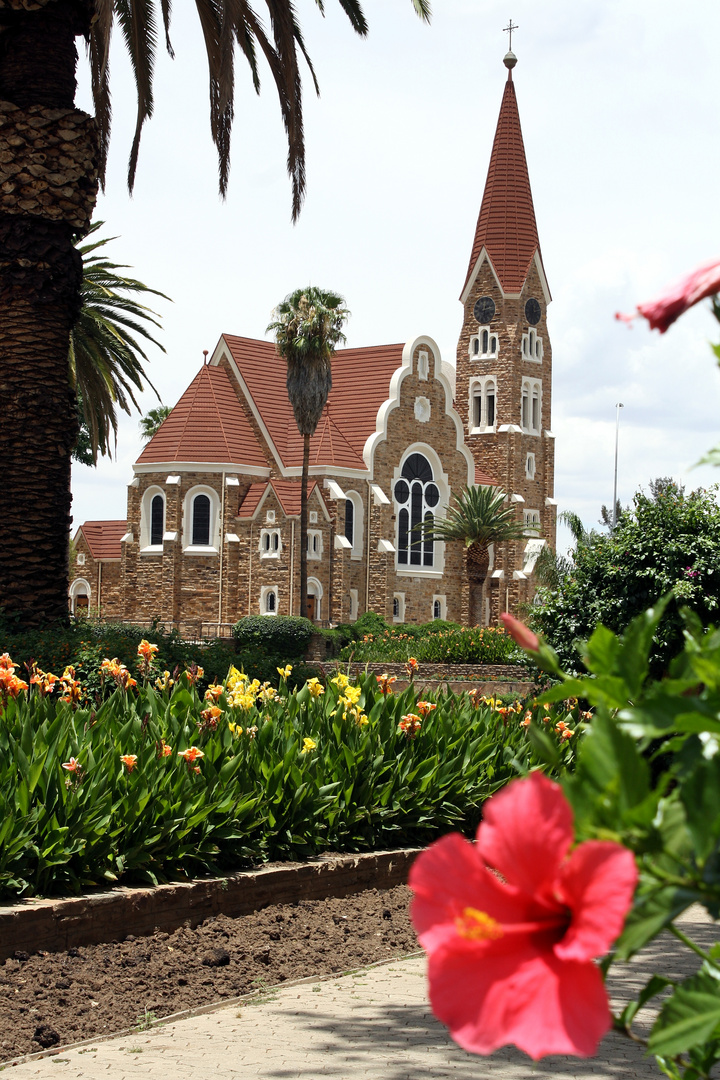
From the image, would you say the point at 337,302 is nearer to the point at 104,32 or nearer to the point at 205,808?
the point at 104,32

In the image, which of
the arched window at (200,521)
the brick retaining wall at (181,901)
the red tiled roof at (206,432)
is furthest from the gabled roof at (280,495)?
the brick retaining wall at (181,901)

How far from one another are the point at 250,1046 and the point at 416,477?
49.9 meters

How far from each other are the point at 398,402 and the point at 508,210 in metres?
15.1

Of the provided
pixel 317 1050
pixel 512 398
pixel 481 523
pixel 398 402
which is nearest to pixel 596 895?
pixel 317 1050

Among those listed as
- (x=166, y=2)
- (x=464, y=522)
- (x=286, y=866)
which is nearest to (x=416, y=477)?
(x=464, y=522)

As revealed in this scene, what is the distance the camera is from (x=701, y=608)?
1334 cm

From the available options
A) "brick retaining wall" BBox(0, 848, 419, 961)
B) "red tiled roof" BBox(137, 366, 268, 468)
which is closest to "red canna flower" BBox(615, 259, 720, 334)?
"brick retaining wall" BBox(0, 848, 419, 961)

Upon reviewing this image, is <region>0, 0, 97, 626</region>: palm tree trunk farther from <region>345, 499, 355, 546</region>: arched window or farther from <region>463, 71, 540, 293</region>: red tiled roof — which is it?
<region>463, 71, 540, 293</region>: red tiled roof

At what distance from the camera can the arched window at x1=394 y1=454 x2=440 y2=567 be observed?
53594 mm

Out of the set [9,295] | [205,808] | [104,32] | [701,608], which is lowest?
[205,808]

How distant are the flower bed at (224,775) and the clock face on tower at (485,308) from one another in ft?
172

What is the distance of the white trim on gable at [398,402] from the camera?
5291 cm

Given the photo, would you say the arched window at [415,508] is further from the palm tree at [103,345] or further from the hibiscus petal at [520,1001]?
the hibiscus petal at [520,1001]

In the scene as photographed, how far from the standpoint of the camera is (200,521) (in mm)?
50500
